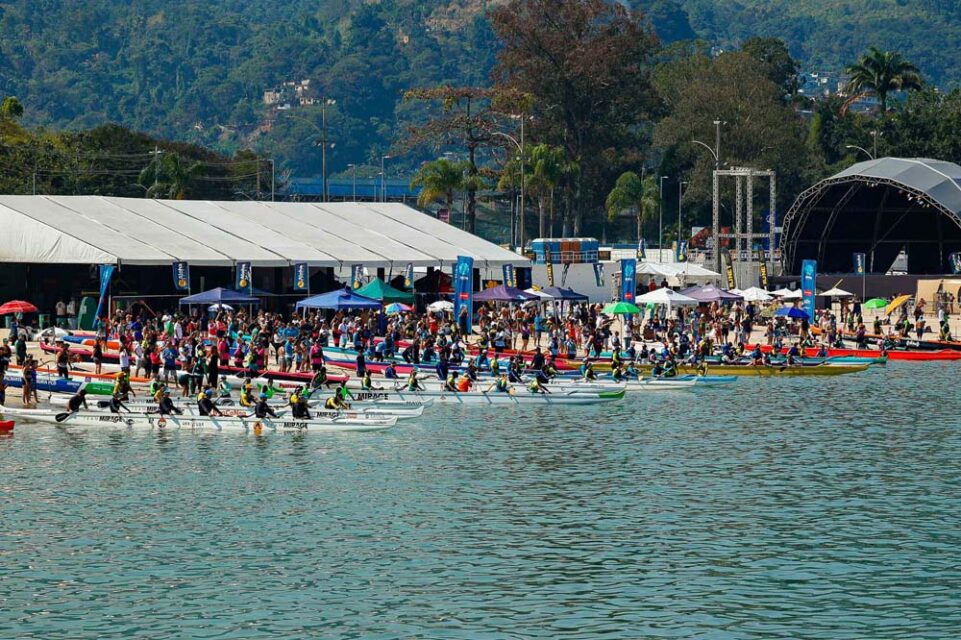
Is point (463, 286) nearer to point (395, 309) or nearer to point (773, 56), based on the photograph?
point (395, 309)

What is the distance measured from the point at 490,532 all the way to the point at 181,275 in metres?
37.8

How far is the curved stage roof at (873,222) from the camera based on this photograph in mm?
99688

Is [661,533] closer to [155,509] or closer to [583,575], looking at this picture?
[583,575]

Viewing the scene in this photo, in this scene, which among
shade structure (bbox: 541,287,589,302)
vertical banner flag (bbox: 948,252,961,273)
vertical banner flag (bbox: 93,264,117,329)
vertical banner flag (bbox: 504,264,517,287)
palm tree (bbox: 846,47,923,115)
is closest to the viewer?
vertical banner flag (bbox: 93,264,117,329)

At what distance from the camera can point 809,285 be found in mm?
75125

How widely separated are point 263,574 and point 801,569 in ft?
36.3

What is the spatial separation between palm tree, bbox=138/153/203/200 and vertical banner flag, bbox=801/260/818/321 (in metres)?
55.8

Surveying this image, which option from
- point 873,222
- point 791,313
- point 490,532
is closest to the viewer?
point 490,532

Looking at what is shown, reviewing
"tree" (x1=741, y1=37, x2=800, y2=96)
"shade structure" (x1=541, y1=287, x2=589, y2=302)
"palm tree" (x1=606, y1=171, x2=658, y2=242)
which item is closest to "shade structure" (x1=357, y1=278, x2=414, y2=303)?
"shade structure" (x1=541, y1=287, x2=589, y2=302)

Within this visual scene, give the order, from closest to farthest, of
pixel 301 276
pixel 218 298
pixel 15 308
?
pixel 15 308 → pixel 218 298 → pixel 301 276

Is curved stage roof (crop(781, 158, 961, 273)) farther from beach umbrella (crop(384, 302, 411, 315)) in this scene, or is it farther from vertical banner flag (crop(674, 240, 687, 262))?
beach umbrella (crop(384, 302, 411, 315))

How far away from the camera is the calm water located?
2625 cm

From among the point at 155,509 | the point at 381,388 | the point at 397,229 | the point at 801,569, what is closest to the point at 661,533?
the point at 801,569

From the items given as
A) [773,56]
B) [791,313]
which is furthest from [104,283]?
[773,56]
